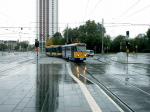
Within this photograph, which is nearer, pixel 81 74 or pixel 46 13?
Result: pixel 81 74

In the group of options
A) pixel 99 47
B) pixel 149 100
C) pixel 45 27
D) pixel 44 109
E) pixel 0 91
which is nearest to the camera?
pixel 44 109

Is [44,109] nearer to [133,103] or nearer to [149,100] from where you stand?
[133,103]

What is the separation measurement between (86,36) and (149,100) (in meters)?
113

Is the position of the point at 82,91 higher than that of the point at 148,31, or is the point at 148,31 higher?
the point at 148,31

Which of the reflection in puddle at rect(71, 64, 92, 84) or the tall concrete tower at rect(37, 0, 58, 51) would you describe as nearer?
the reflection in puddle at rect(71, 64, 92, 84)

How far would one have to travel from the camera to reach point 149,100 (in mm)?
13203

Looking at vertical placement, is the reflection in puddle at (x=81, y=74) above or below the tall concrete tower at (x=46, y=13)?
below

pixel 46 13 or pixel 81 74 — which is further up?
pixel 46 13

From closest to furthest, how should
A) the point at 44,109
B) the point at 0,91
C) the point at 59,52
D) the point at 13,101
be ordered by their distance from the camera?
the point at 44,109 < the point at 13,101 < the point at 0,91 < the point at 59,52

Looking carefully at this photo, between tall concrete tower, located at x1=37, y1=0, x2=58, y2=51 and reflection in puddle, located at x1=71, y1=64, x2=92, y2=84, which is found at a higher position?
tall concrete tower, located at x1=37, y1=0, x2=58, y2=51

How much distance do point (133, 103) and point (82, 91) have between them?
3516 mm

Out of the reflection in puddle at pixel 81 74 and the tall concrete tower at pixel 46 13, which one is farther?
the tall concrete tower at pixel 46 13

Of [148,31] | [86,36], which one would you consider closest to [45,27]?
[86,36]

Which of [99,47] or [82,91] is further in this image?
[99,47]
